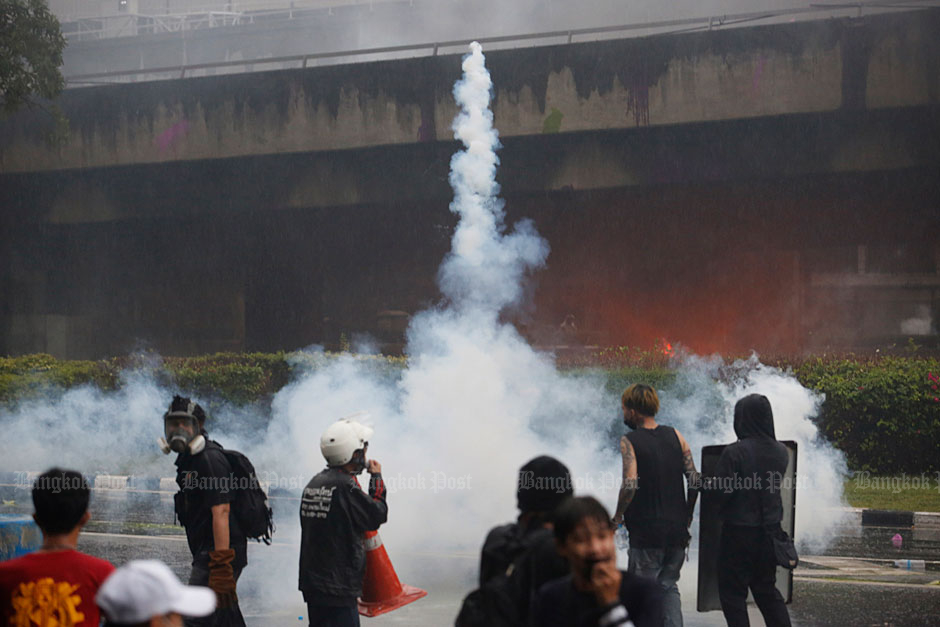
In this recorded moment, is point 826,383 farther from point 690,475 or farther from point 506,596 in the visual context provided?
point 506,596

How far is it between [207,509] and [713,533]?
114 inches

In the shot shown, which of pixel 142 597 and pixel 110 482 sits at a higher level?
pixel 142 597

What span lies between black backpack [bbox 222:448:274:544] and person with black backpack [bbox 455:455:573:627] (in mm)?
2148

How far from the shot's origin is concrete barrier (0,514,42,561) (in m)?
6.16

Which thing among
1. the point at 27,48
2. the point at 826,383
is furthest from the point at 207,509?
the point at 27,48

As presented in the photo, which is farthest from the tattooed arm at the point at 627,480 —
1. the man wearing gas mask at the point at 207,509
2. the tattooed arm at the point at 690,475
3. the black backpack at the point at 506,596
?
the black backpack at the point at 506,596

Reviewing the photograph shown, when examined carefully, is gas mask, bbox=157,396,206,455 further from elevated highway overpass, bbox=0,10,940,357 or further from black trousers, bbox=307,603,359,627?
elevated highway overpass, bbox=0,10,940,357

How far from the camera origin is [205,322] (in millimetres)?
22688

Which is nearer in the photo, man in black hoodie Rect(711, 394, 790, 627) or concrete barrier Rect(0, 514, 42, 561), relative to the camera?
man in black hoodie Rect(711, 394, 790, 627)

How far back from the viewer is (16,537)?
6191 mm

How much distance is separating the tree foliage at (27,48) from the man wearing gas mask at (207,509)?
11711 mm

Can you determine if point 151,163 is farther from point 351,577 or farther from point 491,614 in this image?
point 491,614

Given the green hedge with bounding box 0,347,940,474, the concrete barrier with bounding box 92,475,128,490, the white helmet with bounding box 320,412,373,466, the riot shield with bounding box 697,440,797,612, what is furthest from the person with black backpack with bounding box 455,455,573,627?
the concrete barrier with bounding box 92,475,128,490

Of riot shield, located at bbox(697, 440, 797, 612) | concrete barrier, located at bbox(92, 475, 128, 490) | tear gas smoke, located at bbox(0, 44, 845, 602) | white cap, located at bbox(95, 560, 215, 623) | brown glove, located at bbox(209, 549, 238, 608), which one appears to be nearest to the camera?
white cap, located at bbox(95, 560, 215, 623)
